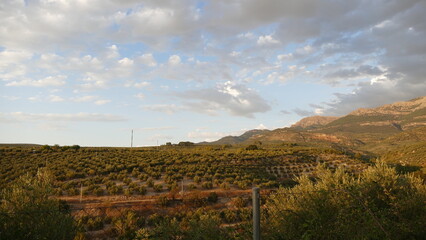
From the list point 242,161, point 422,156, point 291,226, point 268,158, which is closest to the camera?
point 291,226

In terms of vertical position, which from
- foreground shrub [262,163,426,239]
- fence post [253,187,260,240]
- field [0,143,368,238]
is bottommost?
field [0,143,368,238]

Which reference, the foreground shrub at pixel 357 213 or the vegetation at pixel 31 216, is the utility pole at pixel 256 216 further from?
the vegetation at pixel 31 216

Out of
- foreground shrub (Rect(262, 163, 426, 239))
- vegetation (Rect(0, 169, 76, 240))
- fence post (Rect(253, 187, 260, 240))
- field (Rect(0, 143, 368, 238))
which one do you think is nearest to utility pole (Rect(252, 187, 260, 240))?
fence post (Rect(253, 187, 260, 240))

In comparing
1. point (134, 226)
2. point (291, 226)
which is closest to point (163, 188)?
point (134, 226)

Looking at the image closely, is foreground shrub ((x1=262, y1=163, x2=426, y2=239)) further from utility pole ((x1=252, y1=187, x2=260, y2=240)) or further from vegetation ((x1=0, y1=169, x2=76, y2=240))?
vegetation ((x1=0, y1=169, x2=76, y2=240))

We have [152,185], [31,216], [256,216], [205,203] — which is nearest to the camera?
[256,216]

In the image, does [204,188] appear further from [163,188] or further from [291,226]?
[291,226]

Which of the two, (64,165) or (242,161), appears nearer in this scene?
(64,165)

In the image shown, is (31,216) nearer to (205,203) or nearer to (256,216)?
(256,216)

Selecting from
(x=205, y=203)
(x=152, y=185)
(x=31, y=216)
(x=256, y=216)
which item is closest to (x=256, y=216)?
(x=256, y=216)

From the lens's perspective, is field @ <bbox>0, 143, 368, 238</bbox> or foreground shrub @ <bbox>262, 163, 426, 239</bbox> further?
field @ <bbox>0, 143, 368, 238</bbox>

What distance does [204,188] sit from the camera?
3278 cm

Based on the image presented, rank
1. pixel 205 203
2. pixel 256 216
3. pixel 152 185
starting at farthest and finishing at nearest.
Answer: pixel 152 185 < pixel 205 203 < pixel 256 216

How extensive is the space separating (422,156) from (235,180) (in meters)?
59.9
